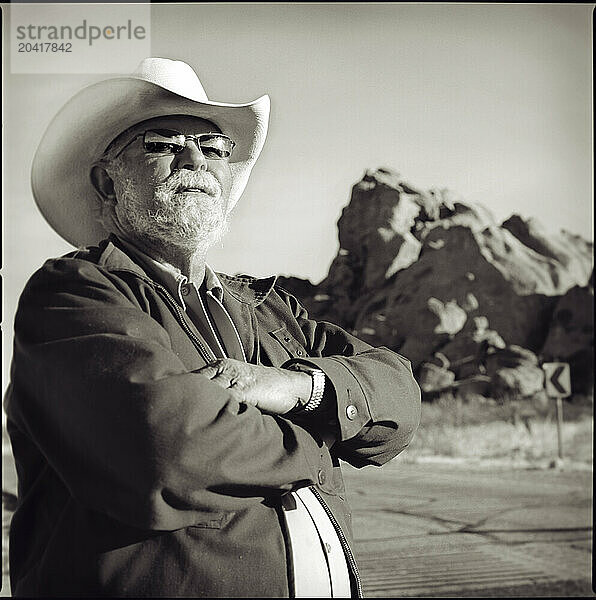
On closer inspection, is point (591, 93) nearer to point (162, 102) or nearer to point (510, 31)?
point (510, 31)

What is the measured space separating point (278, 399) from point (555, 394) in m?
3.60

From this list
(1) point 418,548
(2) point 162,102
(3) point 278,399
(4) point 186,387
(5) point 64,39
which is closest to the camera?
(4) point 186,387

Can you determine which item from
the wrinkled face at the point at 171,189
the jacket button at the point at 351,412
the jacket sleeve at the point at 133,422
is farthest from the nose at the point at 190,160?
the jacket button at the point at 351,412

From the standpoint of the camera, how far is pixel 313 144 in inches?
161

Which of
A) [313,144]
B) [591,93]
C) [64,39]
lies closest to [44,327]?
[64,39]

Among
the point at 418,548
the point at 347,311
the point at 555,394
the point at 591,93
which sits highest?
the point at 591,93

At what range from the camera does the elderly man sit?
944 mm

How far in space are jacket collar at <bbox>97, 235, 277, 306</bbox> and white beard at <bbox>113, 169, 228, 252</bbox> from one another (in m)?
0.04

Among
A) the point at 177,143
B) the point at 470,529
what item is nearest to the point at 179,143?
the point at 177,143

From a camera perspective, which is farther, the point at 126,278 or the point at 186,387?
the point at 126,278

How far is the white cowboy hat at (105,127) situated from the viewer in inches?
47.0

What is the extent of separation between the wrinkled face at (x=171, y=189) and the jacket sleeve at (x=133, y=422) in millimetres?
186

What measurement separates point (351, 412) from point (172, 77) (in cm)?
52

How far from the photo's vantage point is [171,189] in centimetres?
117
